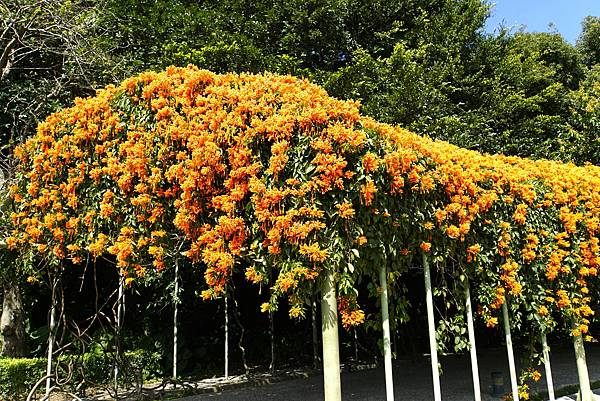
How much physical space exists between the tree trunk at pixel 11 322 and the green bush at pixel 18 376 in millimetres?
1293

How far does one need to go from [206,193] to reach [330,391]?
1736 millimetres

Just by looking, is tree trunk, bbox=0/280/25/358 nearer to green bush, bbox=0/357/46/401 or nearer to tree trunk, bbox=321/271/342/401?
green bush, bbox=0/357/46/401

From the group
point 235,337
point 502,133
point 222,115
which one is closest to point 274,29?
point 502,133

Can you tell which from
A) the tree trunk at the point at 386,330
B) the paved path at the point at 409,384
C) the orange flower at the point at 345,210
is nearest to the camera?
the orange flower at the point at 345,210

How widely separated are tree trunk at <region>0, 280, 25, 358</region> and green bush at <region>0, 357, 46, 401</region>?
129 centimetres

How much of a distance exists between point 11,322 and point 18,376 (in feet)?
4.87

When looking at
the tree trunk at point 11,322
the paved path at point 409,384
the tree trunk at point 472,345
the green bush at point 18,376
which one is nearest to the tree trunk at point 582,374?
the paved path at point 409,384

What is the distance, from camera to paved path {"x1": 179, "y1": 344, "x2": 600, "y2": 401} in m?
6.45

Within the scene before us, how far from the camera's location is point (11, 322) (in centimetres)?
750

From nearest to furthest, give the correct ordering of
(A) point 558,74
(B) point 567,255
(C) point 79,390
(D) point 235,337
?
(B) point 567,255
(C) point 79,390
(D) point 235,337
(A) point 558,74

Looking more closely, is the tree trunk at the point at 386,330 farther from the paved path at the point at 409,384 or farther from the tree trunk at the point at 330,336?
the paved path at the point at 409,384

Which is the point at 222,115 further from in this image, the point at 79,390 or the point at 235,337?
the point at 235,337

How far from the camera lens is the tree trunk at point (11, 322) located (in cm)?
745

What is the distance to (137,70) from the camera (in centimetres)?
975
